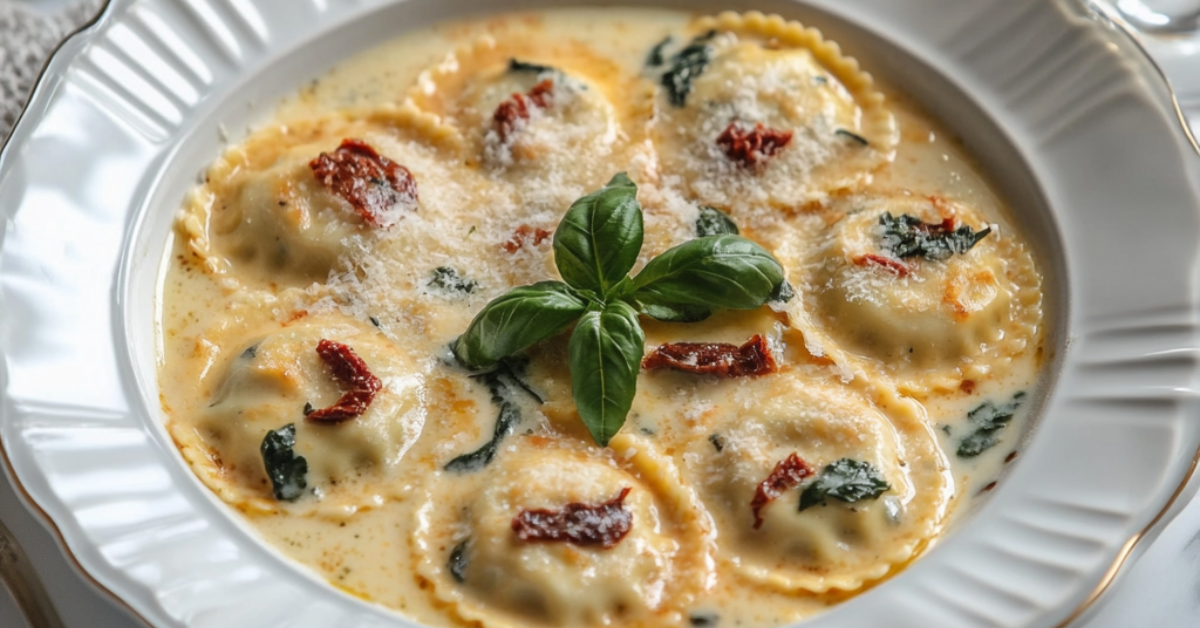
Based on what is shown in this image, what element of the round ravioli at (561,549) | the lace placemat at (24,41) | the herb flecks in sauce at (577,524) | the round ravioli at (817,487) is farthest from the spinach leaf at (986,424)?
the lace placemat at (24,41)

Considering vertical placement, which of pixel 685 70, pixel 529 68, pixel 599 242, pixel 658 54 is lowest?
pixel 599 242

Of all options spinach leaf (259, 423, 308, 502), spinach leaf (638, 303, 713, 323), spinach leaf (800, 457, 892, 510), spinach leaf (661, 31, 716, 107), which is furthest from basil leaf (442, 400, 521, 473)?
spinach leaf (661, 31, 716, 107)

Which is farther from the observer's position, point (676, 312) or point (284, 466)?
point (676, 312)

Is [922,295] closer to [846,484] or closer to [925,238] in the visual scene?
[925,238]

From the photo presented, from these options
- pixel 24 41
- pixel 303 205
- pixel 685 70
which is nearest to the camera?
pixel 303 205

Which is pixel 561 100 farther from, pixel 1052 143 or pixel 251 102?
pixel 1052 143

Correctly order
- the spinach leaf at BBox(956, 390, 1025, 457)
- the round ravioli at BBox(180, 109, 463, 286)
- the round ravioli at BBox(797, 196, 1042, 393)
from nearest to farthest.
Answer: the spinach leaf at BBox(956, 390, 1025, 457)
the round ravioli at BBox(797, 196, 1042, 393)
the round ravioli at BBox(180, 109, 463, 286)

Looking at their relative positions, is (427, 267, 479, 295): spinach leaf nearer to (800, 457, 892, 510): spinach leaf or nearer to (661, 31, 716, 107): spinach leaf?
(661, 31, 716, 107): spinach leaf

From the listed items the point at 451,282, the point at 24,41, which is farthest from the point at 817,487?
the point at 24,41

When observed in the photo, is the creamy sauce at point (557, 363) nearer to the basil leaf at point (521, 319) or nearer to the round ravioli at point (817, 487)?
the round ravioli at point (817, 487)
